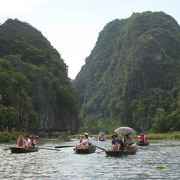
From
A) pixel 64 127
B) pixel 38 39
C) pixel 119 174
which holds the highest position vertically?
pixel 38 39

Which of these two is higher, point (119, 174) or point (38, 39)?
Result: point (38, 39)

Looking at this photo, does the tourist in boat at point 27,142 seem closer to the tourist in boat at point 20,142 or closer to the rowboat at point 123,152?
the tourist in boat at point 20,142

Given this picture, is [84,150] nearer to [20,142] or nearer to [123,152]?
[123,152]

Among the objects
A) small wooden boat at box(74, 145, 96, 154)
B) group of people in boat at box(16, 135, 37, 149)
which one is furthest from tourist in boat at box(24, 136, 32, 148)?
small wooden boat at box(74, 145, 96, 154)

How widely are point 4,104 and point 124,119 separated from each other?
9059cm

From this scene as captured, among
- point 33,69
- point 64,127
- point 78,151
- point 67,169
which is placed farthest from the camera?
point 64,127

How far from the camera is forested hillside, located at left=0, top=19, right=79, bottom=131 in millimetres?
105938

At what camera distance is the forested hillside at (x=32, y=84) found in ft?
348

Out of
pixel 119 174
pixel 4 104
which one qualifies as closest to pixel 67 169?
pixel 119 174

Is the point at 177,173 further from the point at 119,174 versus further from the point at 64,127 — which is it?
the point at 64,127

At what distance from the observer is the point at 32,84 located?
422 ft

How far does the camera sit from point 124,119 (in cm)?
18900

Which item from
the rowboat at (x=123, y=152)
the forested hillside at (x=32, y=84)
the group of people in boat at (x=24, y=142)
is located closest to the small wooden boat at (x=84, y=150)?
the rowboat at (x=123, y=152)

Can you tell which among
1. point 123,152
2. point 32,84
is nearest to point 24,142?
point 123,152
